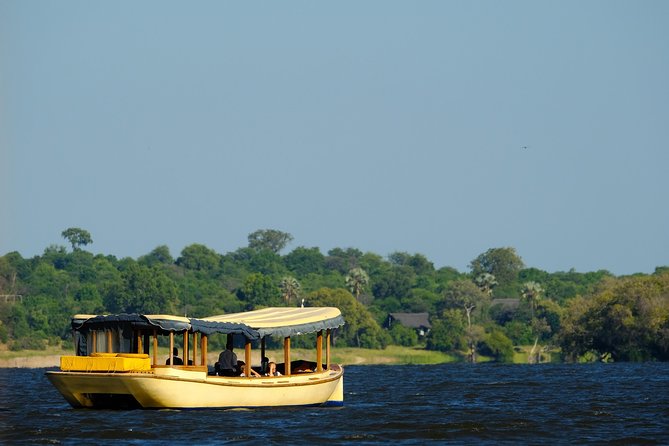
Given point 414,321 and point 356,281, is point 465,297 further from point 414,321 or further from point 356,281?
point 356,281

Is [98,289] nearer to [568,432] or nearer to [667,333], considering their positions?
A: [667,333]

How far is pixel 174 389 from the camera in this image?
43.9m

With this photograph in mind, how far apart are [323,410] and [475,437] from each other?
30.7ft

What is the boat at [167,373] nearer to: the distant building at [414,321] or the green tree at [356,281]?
the distant building at [414,321]

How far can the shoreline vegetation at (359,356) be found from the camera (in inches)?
5610

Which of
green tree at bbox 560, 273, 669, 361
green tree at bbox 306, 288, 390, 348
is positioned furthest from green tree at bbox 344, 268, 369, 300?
green tree at bbox 560, 273, 669, 361

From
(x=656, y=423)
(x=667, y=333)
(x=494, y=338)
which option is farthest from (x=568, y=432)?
(x=494, y=338)

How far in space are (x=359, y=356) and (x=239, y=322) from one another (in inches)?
4123

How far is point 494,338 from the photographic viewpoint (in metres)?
153

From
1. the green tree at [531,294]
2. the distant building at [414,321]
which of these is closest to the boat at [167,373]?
the distant building at [414,321]

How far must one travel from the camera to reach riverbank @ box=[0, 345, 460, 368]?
5605 inches

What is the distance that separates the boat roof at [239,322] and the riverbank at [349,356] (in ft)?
257

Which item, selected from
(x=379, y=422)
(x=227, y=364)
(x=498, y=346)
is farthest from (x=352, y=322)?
(x=379, y=422)

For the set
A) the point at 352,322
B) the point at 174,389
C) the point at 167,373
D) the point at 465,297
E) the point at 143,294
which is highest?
the point at 465,297
